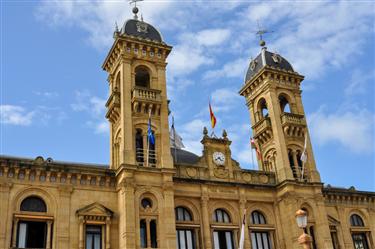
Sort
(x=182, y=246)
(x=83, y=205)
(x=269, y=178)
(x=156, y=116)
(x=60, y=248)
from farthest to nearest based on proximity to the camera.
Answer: (x=269, y=178)
(x=156, y=116)
(x=182, y=246)
(x=83, y=205)
(x=60, y=248)

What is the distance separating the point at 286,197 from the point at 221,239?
22.5 feet

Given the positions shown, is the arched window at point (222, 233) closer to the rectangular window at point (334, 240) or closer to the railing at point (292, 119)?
the rectangular window at point (334, 240)

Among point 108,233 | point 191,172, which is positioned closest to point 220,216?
point 191,172

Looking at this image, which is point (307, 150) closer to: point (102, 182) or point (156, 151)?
point (156, 151)

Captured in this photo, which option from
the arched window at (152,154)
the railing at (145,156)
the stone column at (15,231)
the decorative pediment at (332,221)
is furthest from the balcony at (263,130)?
the stone column at (15,231)

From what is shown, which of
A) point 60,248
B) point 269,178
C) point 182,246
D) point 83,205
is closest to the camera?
point 60,248

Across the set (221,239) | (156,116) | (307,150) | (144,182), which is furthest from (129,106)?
(307,150)

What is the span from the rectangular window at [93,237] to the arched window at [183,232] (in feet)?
20.0

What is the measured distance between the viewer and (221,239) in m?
39.2

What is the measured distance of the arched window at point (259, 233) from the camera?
1582 inches

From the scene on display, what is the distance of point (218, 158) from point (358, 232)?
51.5 feet

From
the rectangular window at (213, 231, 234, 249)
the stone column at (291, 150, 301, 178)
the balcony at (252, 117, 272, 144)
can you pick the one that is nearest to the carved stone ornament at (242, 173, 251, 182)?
the stone column at (291, 150, 301, 178)

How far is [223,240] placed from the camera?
3916 cm

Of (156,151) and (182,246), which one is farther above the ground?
(156,151)
